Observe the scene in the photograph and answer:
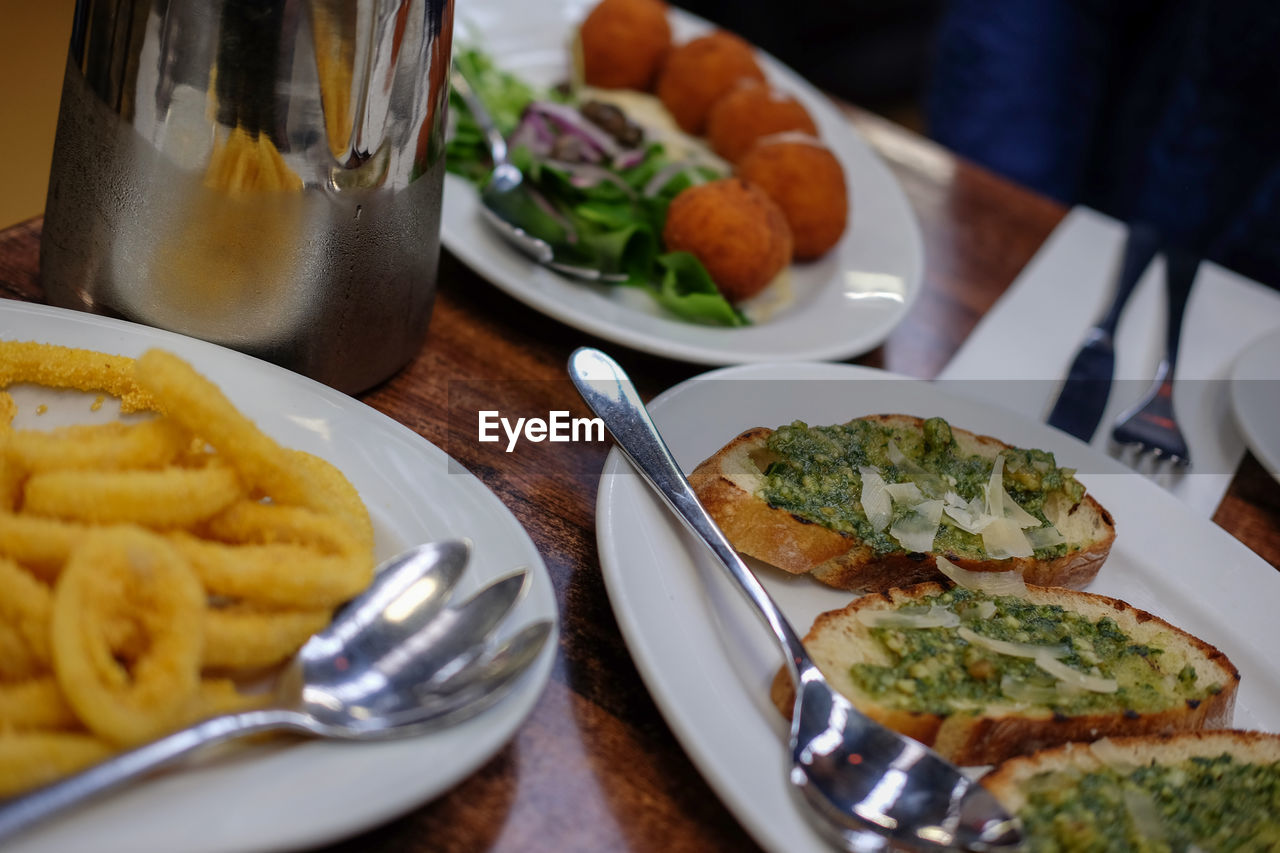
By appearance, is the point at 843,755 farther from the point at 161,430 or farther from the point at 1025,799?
the point at 161,430

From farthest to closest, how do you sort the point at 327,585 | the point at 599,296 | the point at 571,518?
1. the point at 599,296
2. the point at 571,518
3. the point at 327,585

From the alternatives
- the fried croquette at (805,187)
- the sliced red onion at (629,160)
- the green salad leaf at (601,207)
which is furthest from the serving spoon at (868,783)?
the sliced red onion at (629,160)

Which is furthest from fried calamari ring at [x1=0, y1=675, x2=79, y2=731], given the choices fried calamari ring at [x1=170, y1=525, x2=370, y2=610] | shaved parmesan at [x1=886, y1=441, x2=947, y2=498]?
shaved parmesan at [x1=886, y1=441, x2=947, y2=498]

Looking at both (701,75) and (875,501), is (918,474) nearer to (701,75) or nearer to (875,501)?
(875,501)

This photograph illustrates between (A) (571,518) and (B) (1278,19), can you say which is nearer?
(A) (571,518)

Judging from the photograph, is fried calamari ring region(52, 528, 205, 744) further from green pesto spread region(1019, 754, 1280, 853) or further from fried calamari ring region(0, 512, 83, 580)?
green pesto spread region(1019, 754, 1280, 853)

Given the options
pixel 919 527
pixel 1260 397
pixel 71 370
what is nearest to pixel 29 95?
pixel 71 370

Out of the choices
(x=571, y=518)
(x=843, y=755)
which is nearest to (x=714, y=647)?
(x=843, y=755)

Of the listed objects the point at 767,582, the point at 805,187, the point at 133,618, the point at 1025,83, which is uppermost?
the point at 1025,83
